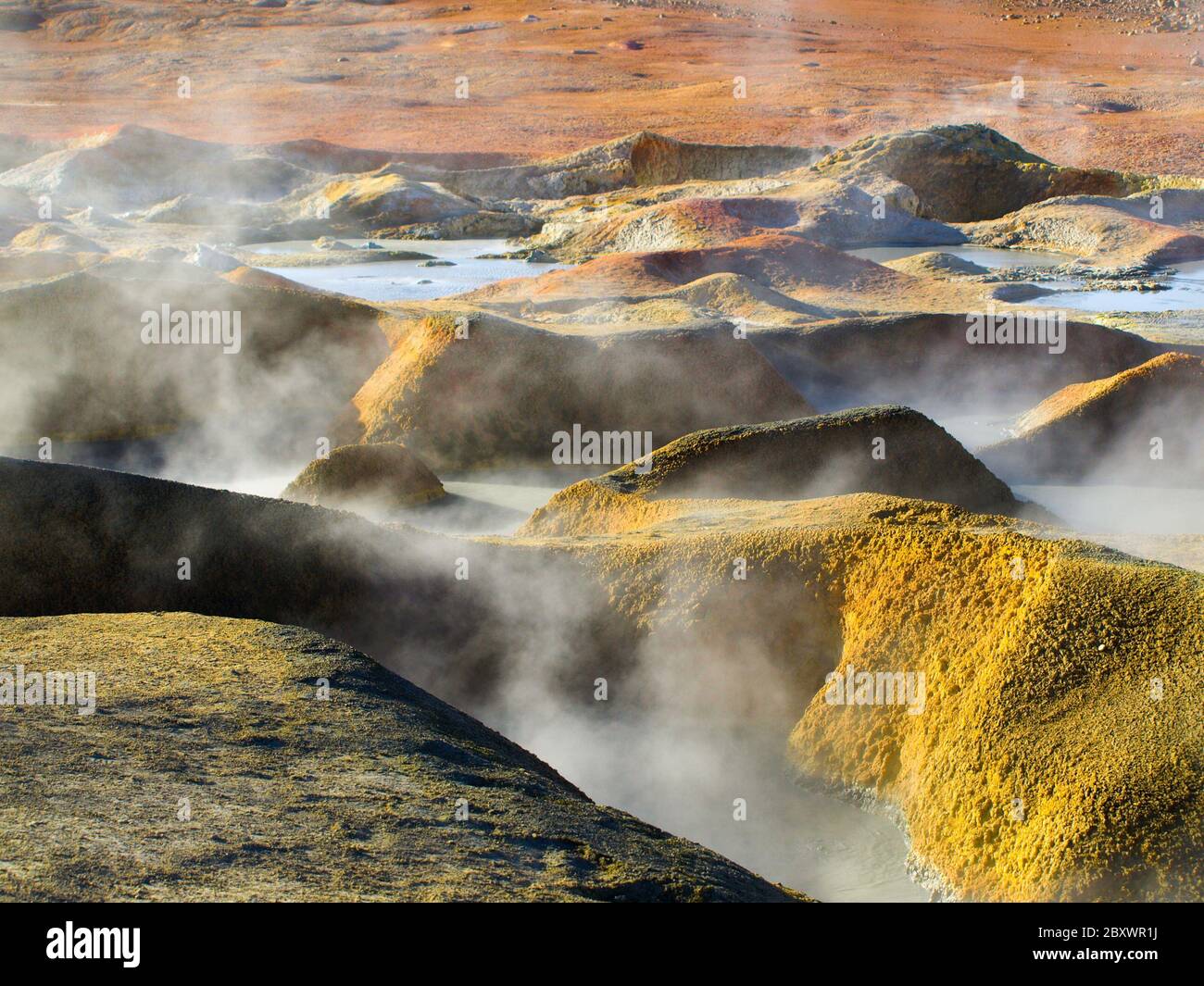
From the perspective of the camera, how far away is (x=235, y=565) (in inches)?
230

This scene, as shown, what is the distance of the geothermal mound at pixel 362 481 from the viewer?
9.27 m

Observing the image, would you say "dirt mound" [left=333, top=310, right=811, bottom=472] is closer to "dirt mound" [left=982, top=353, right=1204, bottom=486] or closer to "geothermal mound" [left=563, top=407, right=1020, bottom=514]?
"dirt mound" [left=982, top=353, right=1204, bottom=486]

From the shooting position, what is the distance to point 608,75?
42.7 m

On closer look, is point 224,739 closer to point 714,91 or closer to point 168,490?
point 168,490

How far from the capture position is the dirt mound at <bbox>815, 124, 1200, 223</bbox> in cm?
2466

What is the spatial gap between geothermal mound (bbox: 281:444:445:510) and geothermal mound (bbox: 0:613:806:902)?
4.50 meters

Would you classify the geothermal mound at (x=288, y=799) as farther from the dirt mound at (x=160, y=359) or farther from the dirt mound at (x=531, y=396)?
the dirt mound at (x=160, y=359)

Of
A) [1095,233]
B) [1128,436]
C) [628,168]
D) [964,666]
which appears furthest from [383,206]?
[964,666]

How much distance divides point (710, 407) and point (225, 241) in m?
15.1

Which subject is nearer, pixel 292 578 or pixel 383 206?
pixel 292 578

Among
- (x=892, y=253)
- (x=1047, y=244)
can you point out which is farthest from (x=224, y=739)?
(x=1047, y=244)

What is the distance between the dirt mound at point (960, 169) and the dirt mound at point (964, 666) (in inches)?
781

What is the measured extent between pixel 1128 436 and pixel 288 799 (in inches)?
316

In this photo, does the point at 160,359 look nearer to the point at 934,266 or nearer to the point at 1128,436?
the point at 1128,436
